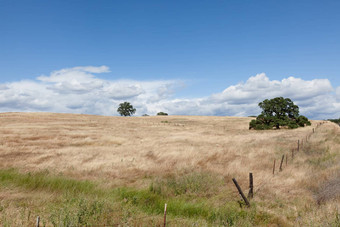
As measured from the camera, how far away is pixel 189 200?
35.0 feet

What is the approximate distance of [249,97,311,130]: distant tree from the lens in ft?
169

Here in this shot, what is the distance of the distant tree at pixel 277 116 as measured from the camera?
169 feet

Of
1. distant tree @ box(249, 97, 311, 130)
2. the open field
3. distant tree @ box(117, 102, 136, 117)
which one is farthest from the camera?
distant tree @ box(117, 102, 136, 117)

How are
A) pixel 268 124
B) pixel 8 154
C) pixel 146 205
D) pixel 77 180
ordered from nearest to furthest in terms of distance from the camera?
pixel 146 205 → pixel 77 180 → pixel 8 154 → pixel 268 124

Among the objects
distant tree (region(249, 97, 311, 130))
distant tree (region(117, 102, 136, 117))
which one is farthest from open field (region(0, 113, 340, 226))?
distant tree (region(117, 102, 136, 117))

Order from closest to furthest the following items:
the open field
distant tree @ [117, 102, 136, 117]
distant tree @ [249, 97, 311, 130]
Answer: the open field → distant tree @ [249, 97, 311, 130] → distant tree @ [117, 102, 136, 117]

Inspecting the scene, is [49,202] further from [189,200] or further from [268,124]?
[268,124]

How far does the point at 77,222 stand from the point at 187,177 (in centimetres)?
682

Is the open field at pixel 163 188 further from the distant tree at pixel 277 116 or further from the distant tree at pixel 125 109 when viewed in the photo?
the distant tree at pixel 125 109

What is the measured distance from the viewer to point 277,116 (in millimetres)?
52750

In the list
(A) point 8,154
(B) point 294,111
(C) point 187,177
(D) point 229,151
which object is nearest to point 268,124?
(B) point 294,111

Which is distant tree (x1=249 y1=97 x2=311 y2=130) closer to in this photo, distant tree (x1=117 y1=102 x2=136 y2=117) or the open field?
the open field

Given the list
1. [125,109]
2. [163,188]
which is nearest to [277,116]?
[163,188]

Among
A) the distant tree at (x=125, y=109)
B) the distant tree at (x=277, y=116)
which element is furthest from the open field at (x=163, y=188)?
the distant tree at (x=125, y=109)
